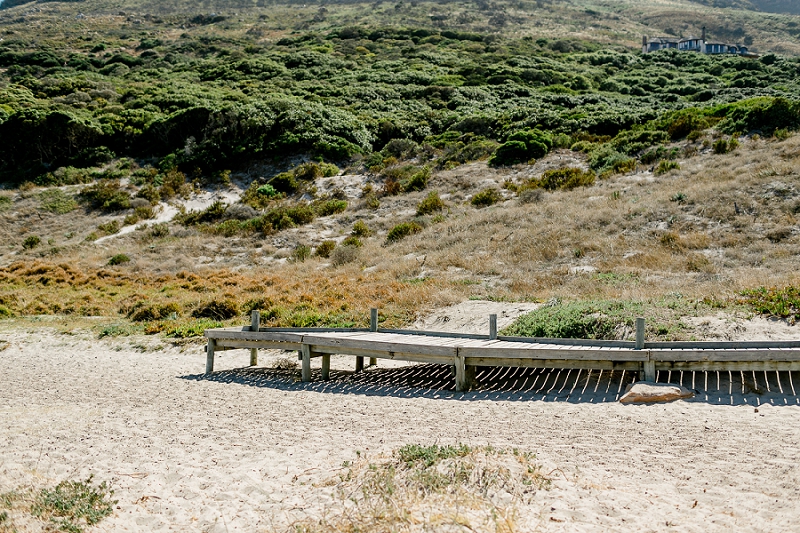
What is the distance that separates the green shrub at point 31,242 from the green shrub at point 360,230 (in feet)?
45.0

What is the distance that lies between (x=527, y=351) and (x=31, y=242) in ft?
82.5

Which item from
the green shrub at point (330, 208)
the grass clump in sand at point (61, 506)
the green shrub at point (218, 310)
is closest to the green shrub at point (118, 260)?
the green shrub at point (330, 208)

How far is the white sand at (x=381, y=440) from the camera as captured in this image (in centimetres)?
533

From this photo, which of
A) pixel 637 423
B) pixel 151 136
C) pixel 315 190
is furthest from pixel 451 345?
pixel 151 136

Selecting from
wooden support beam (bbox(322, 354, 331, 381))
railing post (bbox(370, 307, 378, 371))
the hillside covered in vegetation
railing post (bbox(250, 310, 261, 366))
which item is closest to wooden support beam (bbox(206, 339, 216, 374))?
railing post (bbox(250, 310, 261, 366))

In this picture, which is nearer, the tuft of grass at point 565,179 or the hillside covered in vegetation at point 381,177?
the hillside covered in vegetation at point 381,177

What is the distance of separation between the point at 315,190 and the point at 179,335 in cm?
1668

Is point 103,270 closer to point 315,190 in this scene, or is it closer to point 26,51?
point 315,190

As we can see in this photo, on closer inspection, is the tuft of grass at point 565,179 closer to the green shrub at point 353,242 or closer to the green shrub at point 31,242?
the green shrub at point 353,242

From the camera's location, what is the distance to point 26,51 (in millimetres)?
55312

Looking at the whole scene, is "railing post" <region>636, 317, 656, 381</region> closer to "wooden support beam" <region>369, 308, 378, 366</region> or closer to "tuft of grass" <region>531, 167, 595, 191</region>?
"wooden support beam" <region>369, 308, 378, 366</region>

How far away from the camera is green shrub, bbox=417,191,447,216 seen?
83.1ft

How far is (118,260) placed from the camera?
78.4 feet

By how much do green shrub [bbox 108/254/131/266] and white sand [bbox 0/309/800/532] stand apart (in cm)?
1318
